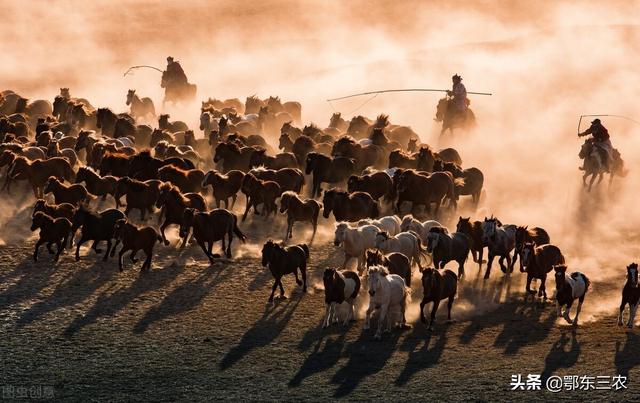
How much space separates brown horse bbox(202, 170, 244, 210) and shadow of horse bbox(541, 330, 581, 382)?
11.4 m

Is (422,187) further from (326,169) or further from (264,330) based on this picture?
(264,330)

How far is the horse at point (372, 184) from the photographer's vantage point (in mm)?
31641

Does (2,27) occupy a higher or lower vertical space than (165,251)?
higher

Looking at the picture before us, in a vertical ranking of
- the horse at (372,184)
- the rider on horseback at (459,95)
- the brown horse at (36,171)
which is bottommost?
the horse at (372,184)

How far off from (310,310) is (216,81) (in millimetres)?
40654

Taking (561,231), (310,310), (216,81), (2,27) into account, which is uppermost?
(2,27)

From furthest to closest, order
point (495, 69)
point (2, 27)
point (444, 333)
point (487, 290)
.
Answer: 1. point (2, 27)
2. point (495, 69)
3. point (487, 290)
4. point (444, 333)

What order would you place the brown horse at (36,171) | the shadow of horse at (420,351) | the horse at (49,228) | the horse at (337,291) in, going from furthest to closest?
the brown horse at (36,171) < the horse at (49,228) < the horse at (337,291) < the shadow of horse at (420,351)

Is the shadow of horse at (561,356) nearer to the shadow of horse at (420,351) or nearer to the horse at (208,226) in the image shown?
the shadow of horse at (420,351)

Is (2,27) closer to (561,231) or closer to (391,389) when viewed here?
(561,231)

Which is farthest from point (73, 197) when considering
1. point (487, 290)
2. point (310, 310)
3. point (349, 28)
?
point (349, 28)

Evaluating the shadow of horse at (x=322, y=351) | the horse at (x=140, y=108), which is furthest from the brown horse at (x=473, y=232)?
the horse at (x=140, y=108)

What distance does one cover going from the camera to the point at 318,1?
278ft

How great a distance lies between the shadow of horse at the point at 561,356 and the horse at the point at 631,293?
141 centimetres
